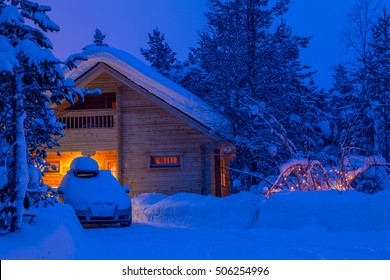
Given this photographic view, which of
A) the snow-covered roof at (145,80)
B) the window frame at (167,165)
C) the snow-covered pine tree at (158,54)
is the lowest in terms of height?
the window frame at (167,165)

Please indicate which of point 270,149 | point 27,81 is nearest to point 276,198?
point 270,149

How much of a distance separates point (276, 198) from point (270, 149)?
3393mm

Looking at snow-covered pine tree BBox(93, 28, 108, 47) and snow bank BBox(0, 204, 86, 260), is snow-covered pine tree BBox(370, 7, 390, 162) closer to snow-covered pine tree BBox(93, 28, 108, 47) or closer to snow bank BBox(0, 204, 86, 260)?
snow bank BBox(0, 204, 86, 260)

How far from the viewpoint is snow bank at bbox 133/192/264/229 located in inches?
506

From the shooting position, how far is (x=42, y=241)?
6703mm

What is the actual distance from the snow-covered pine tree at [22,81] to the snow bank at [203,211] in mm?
6067

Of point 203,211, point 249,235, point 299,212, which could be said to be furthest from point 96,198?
point 299,212

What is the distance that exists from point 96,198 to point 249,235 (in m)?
5.34

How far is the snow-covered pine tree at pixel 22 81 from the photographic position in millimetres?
7298

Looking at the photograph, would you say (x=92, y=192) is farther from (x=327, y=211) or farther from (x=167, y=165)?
(x=167, y=165)

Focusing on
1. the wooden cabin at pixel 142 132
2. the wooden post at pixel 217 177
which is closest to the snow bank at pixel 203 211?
the wooden cabin at pixel 142 132

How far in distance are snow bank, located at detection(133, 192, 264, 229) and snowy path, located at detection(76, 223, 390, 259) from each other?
4.31 feet

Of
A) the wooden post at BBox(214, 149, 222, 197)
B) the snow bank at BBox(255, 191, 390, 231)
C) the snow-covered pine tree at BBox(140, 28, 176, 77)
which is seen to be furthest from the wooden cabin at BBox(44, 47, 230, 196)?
the snow-covered pine tree at BBox(140, 28, 176, 77)

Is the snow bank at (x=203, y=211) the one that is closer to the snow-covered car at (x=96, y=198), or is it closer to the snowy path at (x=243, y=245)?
the snowy path at (x=243, y=245)
